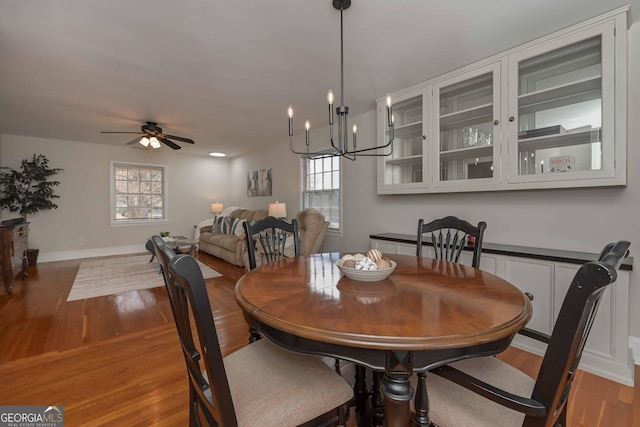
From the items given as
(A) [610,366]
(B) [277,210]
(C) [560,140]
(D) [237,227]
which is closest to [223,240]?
(D) [237,227]

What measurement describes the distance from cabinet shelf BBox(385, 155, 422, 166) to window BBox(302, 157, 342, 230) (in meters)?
1.28

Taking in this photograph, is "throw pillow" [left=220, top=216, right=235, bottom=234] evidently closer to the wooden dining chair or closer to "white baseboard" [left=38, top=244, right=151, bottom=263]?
"white baseboard" [left=38, top=244, right=151, bottom=263]

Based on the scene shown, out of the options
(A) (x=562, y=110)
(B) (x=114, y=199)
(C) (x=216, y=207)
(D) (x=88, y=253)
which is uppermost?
(A) (x=562, y=110)

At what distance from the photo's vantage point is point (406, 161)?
10.0ft

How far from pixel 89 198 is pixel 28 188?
2.86 ft

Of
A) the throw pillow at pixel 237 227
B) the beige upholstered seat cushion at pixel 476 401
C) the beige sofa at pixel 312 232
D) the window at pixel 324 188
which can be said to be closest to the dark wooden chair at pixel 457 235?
the beige upholstered seat cushion at pixel 476 401

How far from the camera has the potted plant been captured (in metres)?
4.79

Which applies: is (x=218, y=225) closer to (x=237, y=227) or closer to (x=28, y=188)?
(x=237, y=227)

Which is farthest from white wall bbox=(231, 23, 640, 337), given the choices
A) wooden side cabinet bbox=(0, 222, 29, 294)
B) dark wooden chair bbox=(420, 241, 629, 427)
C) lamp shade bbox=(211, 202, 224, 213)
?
wooden side cabinet bbox=(0, 222, 29, 294)

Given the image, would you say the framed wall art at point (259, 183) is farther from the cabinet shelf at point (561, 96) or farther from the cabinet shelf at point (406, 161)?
the cabinet shelf at point (561, 96)

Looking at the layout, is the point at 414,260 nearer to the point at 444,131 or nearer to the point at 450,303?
the point at 450,303

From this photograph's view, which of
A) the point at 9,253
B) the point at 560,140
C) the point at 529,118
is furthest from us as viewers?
the point at 9,253

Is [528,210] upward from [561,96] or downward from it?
downward

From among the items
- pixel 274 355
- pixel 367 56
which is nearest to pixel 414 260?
pixel 274 355
